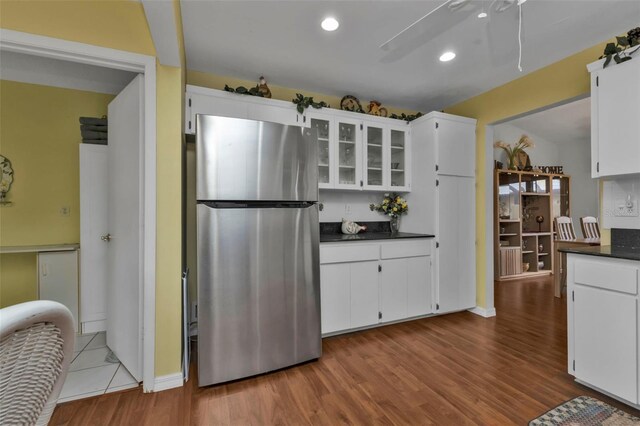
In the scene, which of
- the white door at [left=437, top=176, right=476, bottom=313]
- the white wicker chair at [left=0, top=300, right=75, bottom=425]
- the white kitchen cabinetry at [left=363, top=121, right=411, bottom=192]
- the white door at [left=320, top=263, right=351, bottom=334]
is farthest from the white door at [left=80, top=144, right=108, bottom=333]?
the white door at [left=437, top=176, right=476, bottom=313]

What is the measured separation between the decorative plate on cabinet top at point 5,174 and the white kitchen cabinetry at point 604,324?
4832 mm

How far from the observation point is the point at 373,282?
2816 mm

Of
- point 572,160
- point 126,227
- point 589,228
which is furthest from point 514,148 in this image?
point 126,227

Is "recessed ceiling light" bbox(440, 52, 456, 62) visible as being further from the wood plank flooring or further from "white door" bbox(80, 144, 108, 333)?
"white door" bbox(80, 144, 108, 333)

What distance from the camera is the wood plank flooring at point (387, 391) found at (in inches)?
64.2

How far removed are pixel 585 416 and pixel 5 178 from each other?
491cm

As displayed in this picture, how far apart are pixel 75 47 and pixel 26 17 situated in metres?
0.25

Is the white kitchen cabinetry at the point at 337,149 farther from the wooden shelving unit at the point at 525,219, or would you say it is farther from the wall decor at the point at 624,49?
the wooden shelving unit at the point at 525,219

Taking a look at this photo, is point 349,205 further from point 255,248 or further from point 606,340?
point 606,340

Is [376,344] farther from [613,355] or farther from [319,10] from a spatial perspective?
[319,10]

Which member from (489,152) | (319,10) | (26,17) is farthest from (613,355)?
(26,17)

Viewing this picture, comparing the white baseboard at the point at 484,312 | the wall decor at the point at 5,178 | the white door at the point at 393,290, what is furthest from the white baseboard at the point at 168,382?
the white baseboard at the point at 484,312

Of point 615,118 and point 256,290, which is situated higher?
point 615,118

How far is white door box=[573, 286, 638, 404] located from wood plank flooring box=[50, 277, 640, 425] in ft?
0.45
